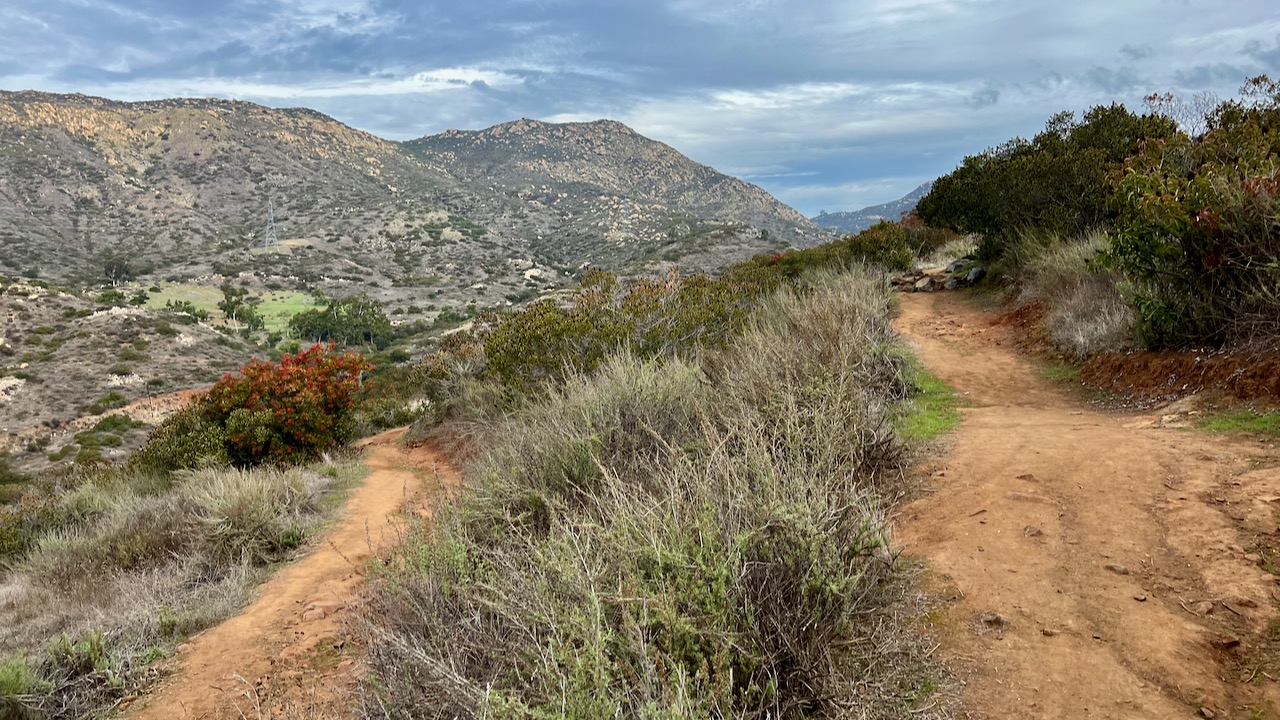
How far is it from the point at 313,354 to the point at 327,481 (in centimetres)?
442

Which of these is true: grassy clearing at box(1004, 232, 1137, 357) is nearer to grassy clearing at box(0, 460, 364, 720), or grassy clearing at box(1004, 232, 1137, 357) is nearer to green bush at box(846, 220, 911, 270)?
green bush at box(846, 220, 911, 270)

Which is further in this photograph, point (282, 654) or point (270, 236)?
point (270, 236)

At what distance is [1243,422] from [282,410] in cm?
1310

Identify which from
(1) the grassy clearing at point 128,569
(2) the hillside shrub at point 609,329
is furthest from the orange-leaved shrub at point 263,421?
(2) the hillside shrub at point 609,329

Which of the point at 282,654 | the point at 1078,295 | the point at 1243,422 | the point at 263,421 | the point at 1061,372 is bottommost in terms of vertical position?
the point at 282,654

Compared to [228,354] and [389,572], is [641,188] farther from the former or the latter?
[389,572]

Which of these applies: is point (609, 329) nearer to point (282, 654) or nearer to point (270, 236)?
point (282, 654)

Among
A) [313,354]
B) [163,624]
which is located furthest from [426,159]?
[163,624]

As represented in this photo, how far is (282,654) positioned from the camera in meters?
4.82

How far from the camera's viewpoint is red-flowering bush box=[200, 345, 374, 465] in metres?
11.4

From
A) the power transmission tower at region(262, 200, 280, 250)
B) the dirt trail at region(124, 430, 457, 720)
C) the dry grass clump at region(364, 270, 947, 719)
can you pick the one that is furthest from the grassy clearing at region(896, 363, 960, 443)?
the power transmission tower at region(262, 200, 280, 250)

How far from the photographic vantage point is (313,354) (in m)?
13.4

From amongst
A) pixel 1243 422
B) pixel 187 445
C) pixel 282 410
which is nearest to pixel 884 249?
pixel 1243 422

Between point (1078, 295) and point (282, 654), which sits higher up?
point (1078, 295)
